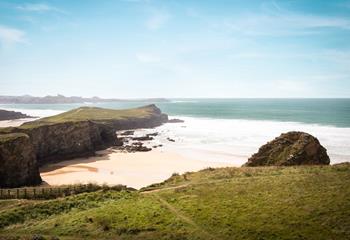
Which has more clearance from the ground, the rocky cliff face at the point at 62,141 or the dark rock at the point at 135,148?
the rocky cliff face at the point at 62,141

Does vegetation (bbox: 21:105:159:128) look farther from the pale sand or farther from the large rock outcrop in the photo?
the large rock outcrop

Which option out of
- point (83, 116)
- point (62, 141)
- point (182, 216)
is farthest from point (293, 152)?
point (83, 116)

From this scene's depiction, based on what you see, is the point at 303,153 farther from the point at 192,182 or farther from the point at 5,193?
the point at 5,193

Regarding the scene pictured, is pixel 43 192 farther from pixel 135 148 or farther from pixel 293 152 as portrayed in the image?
pixel 135 148

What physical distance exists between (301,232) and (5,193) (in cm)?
A: 3131

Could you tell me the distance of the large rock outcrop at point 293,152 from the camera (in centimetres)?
4775

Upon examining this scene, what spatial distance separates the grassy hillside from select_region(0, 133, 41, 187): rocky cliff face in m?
18.8

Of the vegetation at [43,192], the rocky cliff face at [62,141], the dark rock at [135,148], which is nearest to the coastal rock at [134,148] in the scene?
the dark rock at [135,148]

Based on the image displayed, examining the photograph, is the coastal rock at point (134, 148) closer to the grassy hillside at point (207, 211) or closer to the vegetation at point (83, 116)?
the vegetation at point (83, 116)

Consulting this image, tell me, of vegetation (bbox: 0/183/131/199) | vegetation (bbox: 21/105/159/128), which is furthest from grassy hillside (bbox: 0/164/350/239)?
vegetation (bbox: 21/105/159/128)

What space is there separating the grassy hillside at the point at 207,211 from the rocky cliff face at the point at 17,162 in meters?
18.8

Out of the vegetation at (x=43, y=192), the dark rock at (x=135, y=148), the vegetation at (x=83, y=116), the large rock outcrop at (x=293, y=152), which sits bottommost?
the dark rock at (x=135, y=148)

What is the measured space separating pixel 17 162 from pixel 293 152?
4104 centimetres

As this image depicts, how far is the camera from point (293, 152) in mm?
48188
